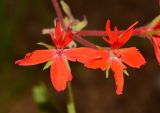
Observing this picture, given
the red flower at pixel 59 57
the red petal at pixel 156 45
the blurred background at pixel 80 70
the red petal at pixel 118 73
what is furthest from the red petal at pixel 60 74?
the blurred background at pixel 80 70

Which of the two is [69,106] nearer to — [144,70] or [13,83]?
[13,83]

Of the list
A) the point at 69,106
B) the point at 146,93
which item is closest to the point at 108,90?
the point at 146,93

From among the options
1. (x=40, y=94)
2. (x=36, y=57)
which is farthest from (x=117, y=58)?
(x=40, y=94)

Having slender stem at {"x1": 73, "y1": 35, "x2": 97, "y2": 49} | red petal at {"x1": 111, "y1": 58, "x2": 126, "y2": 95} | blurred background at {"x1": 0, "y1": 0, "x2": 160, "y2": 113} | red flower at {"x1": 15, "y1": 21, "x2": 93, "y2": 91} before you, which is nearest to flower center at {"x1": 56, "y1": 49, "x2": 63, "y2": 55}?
red flower at {"x1": 15, "y1": 21, "x2": 93, "y2": 91}

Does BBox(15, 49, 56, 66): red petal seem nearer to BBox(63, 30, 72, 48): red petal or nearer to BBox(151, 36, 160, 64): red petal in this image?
BBox(63, 30, 72, 48): red petal

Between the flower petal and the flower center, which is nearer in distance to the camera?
the flower petal

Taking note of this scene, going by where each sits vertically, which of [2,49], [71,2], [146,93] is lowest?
[146,93]

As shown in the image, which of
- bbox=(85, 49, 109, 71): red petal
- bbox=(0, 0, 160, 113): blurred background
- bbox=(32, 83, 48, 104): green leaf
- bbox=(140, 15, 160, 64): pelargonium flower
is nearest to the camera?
bbox=(85, 49, 109, 71): red petal
